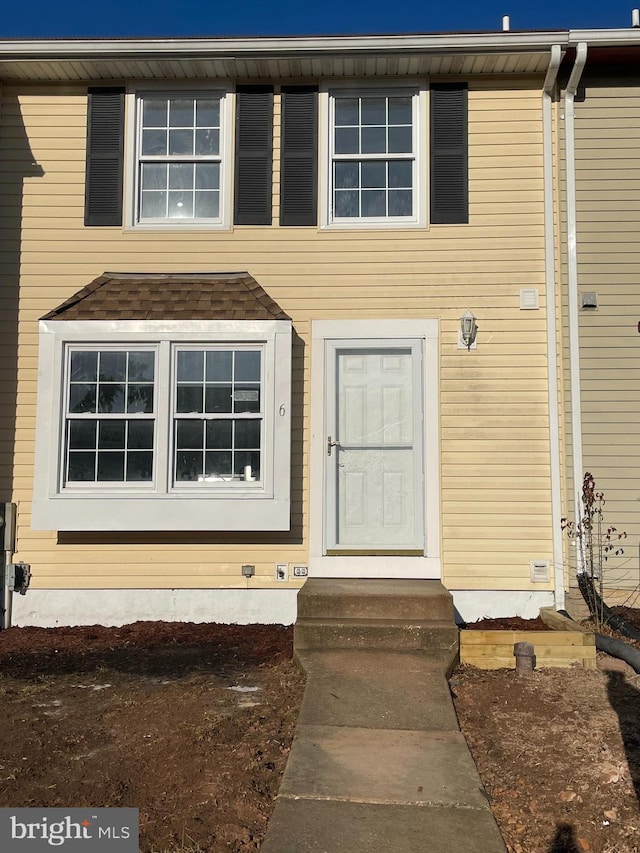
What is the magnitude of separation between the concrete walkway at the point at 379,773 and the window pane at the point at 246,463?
2.03 metres

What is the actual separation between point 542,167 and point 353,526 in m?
3.79

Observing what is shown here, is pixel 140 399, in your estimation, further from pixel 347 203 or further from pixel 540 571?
pixel 540 571

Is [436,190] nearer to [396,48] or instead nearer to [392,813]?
[396,48]

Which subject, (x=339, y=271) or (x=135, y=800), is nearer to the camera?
(x=135, y=800)

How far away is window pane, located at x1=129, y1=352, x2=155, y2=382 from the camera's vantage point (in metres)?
6.21

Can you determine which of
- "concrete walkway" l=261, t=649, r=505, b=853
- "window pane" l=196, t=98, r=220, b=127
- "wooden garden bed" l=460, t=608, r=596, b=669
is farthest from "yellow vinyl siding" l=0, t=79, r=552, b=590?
"concrete walkway" l=261, t=649, r=505, b=853

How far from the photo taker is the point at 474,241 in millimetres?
6496

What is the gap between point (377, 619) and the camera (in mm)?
5098

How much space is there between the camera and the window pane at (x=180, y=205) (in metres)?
6.72

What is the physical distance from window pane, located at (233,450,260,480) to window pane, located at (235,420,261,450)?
0.06 meters

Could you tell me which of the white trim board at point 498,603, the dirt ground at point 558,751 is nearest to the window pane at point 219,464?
the white trim board at point 498,603

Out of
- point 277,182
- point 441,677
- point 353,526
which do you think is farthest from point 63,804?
point 277,182

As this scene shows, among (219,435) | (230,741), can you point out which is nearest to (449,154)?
(219,435)

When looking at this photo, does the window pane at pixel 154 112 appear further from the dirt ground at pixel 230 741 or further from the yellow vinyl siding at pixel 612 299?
the dirt ground at pixel 230 741
